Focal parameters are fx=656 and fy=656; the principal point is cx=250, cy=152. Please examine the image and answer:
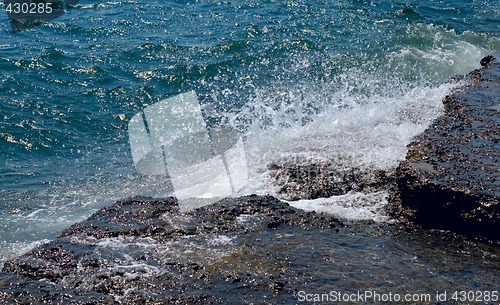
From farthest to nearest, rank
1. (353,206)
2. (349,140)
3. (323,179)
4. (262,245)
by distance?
1. (349,140)
2. (323,179)
3. (353,206)
4. (262,245)

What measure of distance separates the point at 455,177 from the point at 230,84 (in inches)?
267

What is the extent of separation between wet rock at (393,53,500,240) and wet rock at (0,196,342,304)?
786mm

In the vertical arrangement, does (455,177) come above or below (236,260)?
above

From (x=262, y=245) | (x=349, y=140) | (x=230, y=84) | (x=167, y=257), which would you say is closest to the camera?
Answer: (x=167, y=257)

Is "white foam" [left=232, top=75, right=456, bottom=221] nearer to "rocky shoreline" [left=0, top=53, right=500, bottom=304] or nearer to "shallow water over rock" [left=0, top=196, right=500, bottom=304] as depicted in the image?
"rocky shoreline" [left=0, top=53, right=500, bottom=304]

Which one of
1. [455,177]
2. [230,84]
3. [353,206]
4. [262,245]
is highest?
[455,177]

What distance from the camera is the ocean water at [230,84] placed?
7738 mm

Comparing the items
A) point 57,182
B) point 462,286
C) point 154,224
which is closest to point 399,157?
point 462,286

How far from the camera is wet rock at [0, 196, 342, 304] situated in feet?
14.6

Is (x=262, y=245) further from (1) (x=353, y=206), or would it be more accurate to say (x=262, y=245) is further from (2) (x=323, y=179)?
(2) (x=323, y=179)

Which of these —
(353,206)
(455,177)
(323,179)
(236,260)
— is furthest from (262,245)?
(455,177)

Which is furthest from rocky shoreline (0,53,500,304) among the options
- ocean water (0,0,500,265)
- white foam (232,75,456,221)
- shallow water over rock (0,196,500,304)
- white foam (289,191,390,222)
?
ocean water (0,0,500,265)

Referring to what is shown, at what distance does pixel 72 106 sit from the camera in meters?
10.9

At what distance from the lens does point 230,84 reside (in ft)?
39.4
